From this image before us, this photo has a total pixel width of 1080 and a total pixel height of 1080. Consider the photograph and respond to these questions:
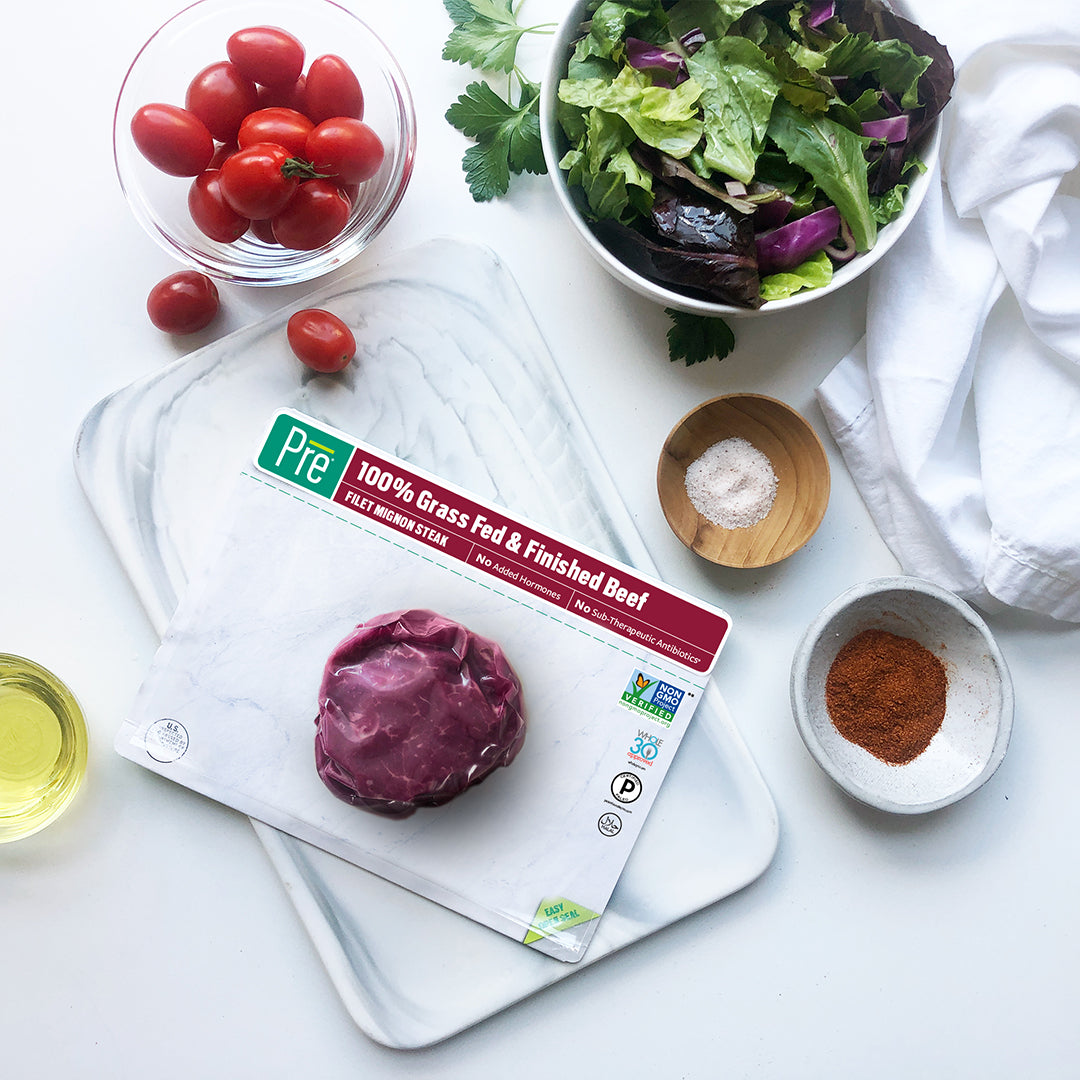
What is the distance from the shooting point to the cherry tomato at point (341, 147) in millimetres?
952

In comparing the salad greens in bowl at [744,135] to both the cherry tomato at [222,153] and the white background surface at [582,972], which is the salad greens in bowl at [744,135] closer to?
the white background surface at [582,972]

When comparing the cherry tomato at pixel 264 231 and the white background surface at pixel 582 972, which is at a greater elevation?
the cherry tomato at pixel 264 231

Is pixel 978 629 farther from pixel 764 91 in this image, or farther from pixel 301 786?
pixel 301 786

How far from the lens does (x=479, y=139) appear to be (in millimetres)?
1104

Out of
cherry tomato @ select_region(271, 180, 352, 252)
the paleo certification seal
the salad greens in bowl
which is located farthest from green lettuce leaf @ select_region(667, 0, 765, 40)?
the paleo certification seal

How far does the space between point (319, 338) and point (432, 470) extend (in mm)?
201

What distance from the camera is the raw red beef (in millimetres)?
1019

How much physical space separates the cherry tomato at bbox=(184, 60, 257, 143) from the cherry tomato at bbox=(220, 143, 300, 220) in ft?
0.25

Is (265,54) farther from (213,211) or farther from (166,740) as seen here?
(166,740)

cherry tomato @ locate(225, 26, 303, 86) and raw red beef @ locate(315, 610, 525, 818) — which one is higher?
cherry tomato @ locate(225, 26, 303, 86)

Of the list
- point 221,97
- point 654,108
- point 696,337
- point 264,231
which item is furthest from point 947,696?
point 221,97

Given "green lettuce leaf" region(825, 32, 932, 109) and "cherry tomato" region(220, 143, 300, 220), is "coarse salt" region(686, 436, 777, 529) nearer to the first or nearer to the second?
"green lettuce leaf" region(825, 32, 932, 109)

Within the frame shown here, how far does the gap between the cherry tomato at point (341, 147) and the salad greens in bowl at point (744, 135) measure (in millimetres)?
189

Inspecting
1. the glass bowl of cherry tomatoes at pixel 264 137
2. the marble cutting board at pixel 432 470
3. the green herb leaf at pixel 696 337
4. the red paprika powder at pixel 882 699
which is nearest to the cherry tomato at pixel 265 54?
the glass bowl of cherry tomatoes at pixel 264 137
